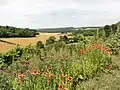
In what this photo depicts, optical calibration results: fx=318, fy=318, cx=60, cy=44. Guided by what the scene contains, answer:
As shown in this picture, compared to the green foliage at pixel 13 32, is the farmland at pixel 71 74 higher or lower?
higher

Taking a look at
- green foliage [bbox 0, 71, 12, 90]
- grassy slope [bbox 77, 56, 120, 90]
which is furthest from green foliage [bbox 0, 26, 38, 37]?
green foliage [bbox 0, 71, 12, 90]

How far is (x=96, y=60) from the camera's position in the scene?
9688 millimetres

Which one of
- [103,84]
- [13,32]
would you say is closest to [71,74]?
[103,84]

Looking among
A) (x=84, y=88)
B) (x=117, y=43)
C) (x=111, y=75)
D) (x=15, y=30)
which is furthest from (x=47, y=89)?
(x=15, y=30)

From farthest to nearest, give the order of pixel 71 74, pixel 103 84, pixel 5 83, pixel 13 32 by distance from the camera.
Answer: pixel 13 32, pixel 71 74, pixel 103 84, pixel 5 83

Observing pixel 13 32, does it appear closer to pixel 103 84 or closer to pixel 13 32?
pixel 13 32

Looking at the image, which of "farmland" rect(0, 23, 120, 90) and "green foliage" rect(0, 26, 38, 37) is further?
"green foliage" rect(0, 26, 38, 37)

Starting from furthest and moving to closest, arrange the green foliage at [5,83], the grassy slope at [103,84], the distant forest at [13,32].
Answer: the distant forest at [13,32] → the grassy slope at [103,84] → the green foliage at [5,83]

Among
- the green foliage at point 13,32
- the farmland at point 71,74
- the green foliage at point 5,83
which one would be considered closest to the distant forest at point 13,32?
the green foliage at point 13,32

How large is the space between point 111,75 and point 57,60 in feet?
5.90

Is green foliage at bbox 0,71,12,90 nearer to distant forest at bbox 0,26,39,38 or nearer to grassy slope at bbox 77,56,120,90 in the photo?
grassy slope at bbox 77,56,120,90

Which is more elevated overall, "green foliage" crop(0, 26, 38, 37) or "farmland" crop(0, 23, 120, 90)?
"farmland" crop(0, 23, 120, 90)

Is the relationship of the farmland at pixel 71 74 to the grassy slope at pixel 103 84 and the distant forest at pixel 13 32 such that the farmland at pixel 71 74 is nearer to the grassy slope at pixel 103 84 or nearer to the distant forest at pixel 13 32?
the grassy slope at pixel 103 84

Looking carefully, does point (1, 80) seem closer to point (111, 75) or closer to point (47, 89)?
point (47, 89)
